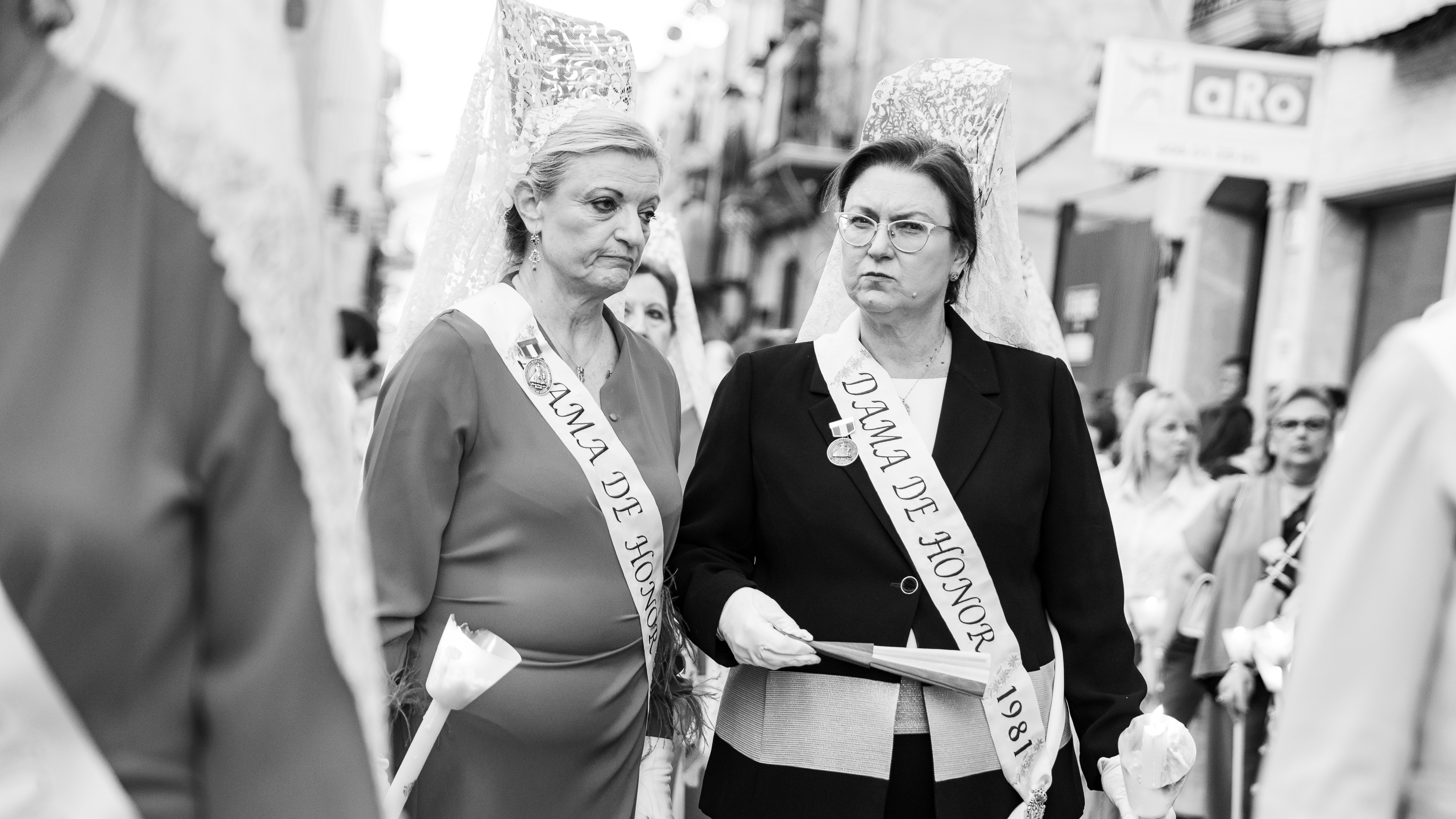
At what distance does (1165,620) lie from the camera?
5.98 m

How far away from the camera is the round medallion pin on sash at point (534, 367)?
2.83 m

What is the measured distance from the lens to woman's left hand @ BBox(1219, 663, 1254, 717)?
4906 mm

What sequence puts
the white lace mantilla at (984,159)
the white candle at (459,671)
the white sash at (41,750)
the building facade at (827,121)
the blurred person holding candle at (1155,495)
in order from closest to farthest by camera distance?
the white sash at (41,750) < the white candle at (459,671) < the white lace mantilla at (984,159) < the blurred person holding candle at (1155,495) < the building facade at (827,121)

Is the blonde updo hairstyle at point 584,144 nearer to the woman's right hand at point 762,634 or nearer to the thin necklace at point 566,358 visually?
the thin necklace at point 566,358

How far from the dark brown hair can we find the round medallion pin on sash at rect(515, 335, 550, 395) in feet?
2.15

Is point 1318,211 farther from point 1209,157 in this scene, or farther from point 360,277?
point 360,277

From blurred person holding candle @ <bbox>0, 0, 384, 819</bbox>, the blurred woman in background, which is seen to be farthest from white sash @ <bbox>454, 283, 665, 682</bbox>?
the blurred woman in background

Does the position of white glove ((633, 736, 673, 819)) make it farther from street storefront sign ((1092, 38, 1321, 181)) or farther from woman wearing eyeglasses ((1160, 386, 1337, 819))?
street storefront sign ((1092, 38, 1321, 181))

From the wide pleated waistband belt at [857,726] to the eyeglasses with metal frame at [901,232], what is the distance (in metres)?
0.78

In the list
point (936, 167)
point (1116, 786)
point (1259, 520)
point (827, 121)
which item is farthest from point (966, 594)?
point (827, 121)

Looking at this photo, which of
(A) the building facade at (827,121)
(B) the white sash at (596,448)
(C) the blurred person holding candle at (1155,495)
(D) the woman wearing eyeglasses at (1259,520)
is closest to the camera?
(B) the white sash at (596,448)

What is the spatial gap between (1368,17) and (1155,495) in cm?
332

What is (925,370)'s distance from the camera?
9.62ft

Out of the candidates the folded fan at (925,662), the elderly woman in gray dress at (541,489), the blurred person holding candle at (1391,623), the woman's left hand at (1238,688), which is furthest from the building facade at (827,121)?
the woman's left hand at (1238,688)
